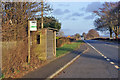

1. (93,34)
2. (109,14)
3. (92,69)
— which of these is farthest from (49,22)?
(93,34)

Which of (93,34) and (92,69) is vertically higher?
(93,34)

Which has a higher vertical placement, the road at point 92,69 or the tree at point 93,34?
the tree at point 93,34

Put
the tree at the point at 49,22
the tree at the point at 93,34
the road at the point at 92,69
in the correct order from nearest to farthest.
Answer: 1. the road at the point at 92,69
2. the tree at the point at 49,22
3. the tree at the point at 93,34

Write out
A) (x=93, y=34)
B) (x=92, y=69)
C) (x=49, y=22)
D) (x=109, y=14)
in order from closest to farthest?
(x=92, y=69) < (x=49, y=22) < (x=109, y=14) < (x=93, y=34)

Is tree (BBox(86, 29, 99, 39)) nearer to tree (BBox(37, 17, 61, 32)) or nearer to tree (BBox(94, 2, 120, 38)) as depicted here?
tree (BBox(94, 2, 120, 38))

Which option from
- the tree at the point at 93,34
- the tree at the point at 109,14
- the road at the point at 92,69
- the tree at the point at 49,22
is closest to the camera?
the road at the point at 92,69

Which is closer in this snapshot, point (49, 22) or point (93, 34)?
point (49, 22)

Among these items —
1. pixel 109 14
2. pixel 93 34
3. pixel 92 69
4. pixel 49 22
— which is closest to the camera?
pixel 92 69

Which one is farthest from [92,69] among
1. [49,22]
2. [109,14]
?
[109,14]

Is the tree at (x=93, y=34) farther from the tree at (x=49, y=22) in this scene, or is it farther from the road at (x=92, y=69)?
the road at (x=92, y=69)

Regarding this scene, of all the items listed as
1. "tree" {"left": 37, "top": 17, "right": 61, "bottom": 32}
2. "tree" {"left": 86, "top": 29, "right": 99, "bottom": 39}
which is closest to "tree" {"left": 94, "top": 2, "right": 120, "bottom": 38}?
"tree" {"left": 37, "top": 17, "right": 61, "bottom": 32}

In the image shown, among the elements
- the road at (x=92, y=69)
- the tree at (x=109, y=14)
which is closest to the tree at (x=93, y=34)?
the tree at (x=109, y=14)

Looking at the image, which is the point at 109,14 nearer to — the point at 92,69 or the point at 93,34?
the point at 92,69

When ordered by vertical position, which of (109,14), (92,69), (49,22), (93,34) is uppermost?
(109,14)
